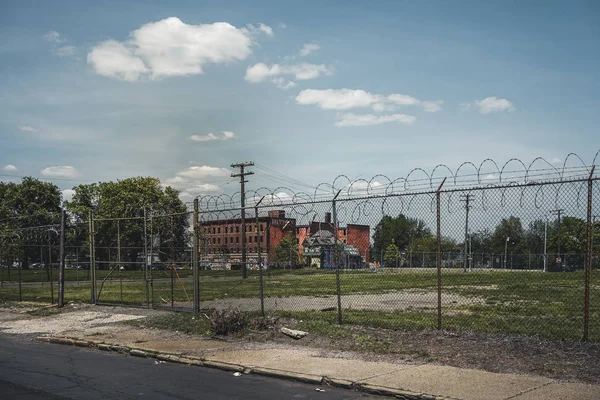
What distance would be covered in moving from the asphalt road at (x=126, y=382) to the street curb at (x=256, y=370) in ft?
0.42

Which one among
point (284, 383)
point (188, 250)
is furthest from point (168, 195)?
point (284, 383)

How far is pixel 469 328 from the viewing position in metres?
12.9

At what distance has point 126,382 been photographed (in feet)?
30.9

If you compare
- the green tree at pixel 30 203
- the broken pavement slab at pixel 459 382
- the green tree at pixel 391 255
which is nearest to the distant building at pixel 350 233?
the green tree at pixel 391 255

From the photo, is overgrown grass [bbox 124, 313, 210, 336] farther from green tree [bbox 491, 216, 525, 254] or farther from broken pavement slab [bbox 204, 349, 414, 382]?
green tree [bbox 491, 216, 525, 254]

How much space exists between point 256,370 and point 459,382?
3.32 metres

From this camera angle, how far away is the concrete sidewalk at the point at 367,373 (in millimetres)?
7879

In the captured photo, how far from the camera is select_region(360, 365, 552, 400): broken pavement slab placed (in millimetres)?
7867

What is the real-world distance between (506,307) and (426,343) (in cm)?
805

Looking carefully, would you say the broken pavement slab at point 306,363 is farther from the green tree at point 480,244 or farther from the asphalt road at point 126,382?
the green tree at point 480,244

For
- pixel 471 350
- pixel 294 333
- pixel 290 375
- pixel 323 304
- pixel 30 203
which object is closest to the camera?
pixel 290 375

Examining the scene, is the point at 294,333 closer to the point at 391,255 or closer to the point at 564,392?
the point at 564,392

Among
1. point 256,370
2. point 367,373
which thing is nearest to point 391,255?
point 256,370

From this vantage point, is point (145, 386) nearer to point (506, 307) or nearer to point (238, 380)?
point (238, 380)
